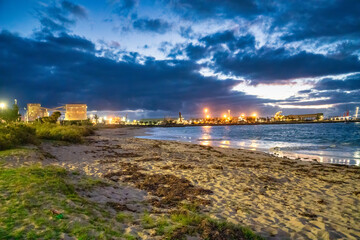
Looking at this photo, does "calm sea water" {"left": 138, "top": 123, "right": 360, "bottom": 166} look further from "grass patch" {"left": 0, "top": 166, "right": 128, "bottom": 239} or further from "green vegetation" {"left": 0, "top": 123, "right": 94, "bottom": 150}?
"green vegetation" {"left": 0, "top": 123, "right": 94, "bottom": 150}

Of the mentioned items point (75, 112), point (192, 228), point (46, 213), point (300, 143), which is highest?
point (75, 112)

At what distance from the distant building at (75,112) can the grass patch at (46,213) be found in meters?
65.9

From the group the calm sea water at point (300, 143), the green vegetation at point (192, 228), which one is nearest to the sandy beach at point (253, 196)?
the green vegetation at point (192, 228)

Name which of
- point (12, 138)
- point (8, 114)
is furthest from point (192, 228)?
point (8, 114)

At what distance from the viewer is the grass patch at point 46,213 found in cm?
371

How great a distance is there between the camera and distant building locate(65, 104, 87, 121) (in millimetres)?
65125

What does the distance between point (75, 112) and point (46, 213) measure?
230 feet

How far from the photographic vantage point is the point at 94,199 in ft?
19.9

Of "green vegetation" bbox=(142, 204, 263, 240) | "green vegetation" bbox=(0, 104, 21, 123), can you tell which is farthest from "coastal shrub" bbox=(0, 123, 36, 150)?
"green vegetation" bbox=(0, 104, 21, 123)

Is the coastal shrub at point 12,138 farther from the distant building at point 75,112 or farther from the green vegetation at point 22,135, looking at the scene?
the distant building at point 75,112

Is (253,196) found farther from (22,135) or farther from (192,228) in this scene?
(22,135)

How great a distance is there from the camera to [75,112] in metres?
66.8

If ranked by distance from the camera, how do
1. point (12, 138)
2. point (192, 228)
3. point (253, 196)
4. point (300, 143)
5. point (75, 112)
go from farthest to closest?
1. point (75, 112)
2. point (300, 143)
3. point (12, 138)
4. point (253, 196)
5. point (192, 228)

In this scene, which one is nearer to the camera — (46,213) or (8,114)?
(46,213)
